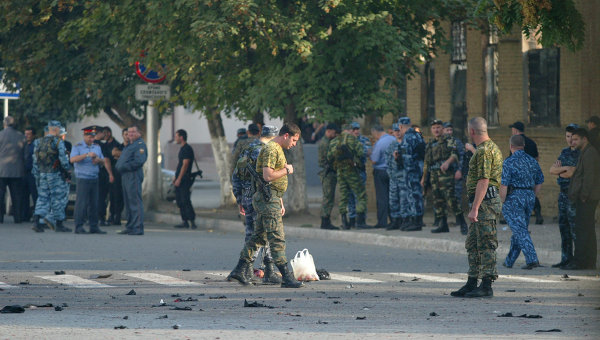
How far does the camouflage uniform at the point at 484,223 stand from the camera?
1171cm

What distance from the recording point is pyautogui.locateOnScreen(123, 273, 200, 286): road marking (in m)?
12.9

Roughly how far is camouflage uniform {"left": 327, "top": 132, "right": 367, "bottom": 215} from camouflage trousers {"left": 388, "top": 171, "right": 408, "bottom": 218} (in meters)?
0.50

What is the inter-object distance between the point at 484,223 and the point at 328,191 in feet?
30.3

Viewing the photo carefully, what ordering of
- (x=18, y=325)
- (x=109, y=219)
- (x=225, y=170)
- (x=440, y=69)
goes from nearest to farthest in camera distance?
(x=18, y=325) < (x=109, y=219) < (x=440, y=69) < (x=225, y=170)

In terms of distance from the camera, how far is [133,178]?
20.5 meters

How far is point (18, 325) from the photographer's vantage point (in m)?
9.48

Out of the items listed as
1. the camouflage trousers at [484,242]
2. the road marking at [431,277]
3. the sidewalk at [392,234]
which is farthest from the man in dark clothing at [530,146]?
the camouflage trousers at [484,242]

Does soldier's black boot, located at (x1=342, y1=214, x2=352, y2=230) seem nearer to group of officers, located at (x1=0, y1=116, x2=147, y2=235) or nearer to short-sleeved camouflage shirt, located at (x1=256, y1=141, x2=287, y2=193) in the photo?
group of officers, located at (x1=0, y1=116, x2=147, y2=235)

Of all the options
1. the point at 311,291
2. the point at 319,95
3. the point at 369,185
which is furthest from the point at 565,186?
the point at 369,185

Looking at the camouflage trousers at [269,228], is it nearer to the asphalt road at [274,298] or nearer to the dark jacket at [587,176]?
the asphalt road at [274,298]

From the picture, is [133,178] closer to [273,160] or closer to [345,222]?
[345,222]

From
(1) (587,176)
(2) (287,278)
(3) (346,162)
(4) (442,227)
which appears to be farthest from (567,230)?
(3) (346,162)

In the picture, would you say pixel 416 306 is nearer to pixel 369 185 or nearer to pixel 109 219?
pixel 109 219

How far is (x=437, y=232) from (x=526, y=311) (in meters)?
8.92
